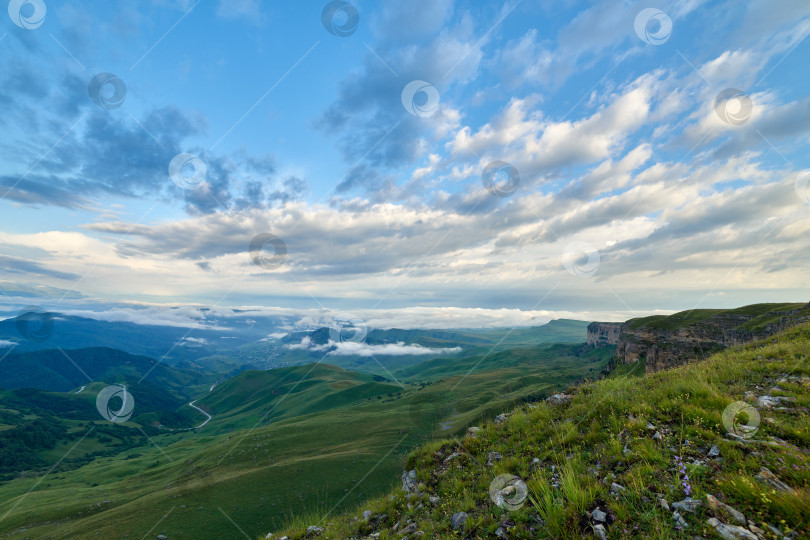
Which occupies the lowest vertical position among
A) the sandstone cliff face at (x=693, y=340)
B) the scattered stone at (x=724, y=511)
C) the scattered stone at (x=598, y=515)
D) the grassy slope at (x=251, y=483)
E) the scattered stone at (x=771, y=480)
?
the grassy slope at (x=251, y=483)

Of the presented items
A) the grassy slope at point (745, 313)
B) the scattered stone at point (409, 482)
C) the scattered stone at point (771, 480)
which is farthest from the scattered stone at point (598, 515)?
the grassy slope at point (745, 313)

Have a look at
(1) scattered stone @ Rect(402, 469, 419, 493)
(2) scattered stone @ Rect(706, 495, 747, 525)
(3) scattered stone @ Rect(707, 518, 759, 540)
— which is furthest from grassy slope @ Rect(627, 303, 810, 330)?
(1) scattered stone @ Rect(402, 469, 419, 493)

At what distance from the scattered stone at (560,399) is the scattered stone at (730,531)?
964 cm

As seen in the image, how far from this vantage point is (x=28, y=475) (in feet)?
572

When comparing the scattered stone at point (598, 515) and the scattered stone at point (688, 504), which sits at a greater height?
the scattered stone at point (688, 504)

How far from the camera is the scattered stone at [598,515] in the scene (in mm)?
7066

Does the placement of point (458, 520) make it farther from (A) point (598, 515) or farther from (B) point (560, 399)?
(B) point (560, 399)

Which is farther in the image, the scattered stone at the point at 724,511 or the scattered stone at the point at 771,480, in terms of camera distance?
the scattered stone at the point at 771,480

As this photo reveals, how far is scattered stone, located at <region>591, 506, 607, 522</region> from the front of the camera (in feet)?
23.2

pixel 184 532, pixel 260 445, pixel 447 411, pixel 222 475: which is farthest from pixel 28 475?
pixel 447 411

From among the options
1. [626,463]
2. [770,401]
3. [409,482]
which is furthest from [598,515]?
[409,482]

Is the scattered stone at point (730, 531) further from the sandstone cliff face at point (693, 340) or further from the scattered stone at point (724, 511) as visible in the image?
the sandstone cliff face at point (693, 340)

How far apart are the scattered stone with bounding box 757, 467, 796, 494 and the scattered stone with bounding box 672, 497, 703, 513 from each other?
1418mm

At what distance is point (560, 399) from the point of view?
52.3 ft
